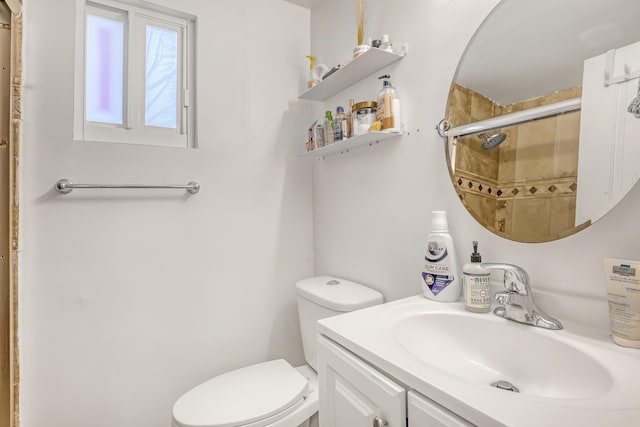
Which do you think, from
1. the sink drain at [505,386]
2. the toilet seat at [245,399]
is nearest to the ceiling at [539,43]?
the sink drain at [505,386]

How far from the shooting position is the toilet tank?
3.88ft

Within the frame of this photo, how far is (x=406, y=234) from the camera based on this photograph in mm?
1149

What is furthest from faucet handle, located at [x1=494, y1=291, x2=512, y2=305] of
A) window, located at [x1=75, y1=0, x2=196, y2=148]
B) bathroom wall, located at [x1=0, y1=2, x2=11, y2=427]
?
bathroom wall, located at [x1=0, y1=2, x2=11, y2=427]

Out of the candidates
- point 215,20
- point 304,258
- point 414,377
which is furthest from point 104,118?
point 414,377

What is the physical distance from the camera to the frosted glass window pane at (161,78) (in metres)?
1.43

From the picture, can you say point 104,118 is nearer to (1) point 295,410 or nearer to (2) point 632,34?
(1) point 295,410

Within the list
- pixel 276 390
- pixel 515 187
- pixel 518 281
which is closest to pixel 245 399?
pixel 276 390

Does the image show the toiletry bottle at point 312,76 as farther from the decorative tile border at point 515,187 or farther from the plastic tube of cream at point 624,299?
the plastic tube of cream at point 624,299

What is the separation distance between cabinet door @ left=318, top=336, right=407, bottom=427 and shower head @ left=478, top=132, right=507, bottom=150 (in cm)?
67

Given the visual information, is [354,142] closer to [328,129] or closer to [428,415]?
[328,129]

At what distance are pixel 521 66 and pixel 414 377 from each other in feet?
2.67

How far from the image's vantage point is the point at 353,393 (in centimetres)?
69

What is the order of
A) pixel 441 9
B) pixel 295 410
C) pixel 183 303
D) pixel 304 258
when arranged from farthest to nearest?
pixel 304 258
pixel 183 303
pixel 295 410
pixel 441 9

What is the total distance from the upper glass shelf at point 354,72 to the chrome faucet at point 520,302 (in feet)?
2.69
